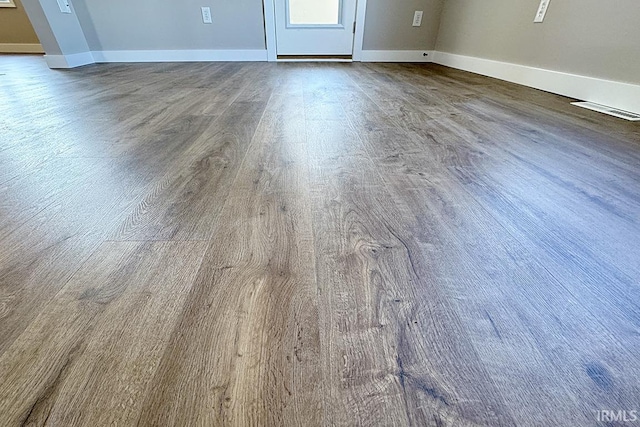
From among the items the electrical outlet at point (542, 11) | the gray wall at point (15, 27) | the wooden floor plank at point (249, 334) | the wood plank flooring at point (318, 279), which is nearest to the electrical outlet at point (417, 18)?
the electrical outlet at point (542, 11)

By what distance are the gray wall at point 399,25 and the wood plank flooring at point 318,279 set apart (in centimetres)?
239

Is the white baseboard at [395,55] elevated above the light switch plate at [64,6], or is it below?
below

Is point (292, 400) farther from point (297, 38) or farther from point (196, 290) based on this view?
point (297, 38)

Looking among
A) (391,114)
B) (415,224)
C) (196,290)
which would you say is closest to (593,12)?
(391,114)

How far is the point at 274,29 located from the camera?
2.95m

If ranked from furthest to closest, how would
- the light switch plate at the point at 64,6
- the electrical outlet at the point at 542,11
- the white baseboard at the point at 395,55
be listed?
the white baseboard at the point at 395,55 → the light switch plate at the point at 64,6 → the electrical outlet at the point at 542,11

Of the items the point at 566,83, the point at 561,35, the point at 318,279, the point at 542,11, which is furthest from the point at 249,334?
the point at 542,11

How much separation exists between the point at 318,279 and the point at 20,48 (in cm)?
549

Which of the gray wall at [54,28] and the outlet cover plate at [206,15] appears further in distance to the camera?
the outlet cover plate at [206,15]

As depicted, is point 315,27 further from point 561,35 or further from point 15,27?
point 15,27

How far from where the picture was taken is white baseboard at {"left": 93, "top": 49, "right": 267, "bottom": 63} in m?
2.95

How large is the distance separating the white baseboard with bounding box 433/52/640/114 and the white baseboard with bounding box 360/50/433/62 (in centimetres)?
A: 65

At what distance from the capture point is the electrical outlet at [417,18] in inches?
114

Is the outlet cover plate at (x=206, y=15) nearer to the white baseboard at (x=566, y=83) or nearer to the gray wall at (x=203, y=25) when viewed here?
the gray wall at (x=203, y=25)
